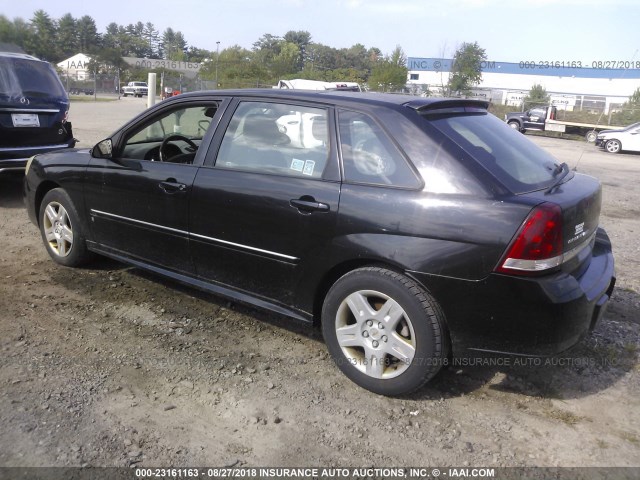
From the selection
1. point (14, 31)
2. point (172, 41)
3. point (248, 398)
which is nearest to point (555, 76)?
point (14, 31)

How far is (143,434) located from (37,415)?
598 mm

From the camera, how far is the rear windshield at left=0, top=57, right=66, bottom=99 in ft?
23.9

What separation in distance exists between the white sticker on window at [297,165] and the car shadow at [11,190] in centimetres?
538

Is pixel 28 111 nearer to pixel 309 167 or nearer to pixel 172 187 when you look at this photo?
pixel 172 187

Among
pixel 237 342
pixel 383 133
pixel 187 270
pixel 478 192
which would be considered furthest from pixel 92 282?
pixel 478 192

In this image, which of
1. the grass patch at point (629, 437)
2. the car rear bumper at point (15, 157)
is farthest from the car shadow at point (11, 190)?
the grass patch at point (629, 437)

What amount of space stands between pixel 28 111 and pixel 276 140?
527cm

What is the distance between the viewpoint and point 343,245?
316 cm

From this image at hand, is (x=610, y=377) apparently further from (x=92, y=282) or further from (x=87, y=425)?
(x=92, y=282)

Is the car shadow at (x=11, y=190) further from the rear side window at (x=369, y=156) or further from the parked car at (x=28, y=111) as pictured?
the rear side window at (x=369, y=156)

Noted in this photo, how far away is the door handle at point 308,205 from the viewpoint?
323cm

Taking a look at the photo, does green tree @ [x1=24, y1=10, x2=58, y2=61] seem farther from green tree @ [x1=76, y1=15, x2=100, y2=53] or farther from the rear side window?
the rear side window

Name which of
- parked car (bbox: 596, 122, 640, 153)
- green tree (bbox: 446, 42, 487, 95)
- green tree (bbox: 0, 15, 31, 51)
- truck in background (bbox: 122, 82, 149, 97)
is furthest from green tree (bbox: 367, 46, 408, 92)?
green tree (bbox: 0, 15, 31, 51)

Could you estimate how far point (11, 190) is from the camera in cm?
822
